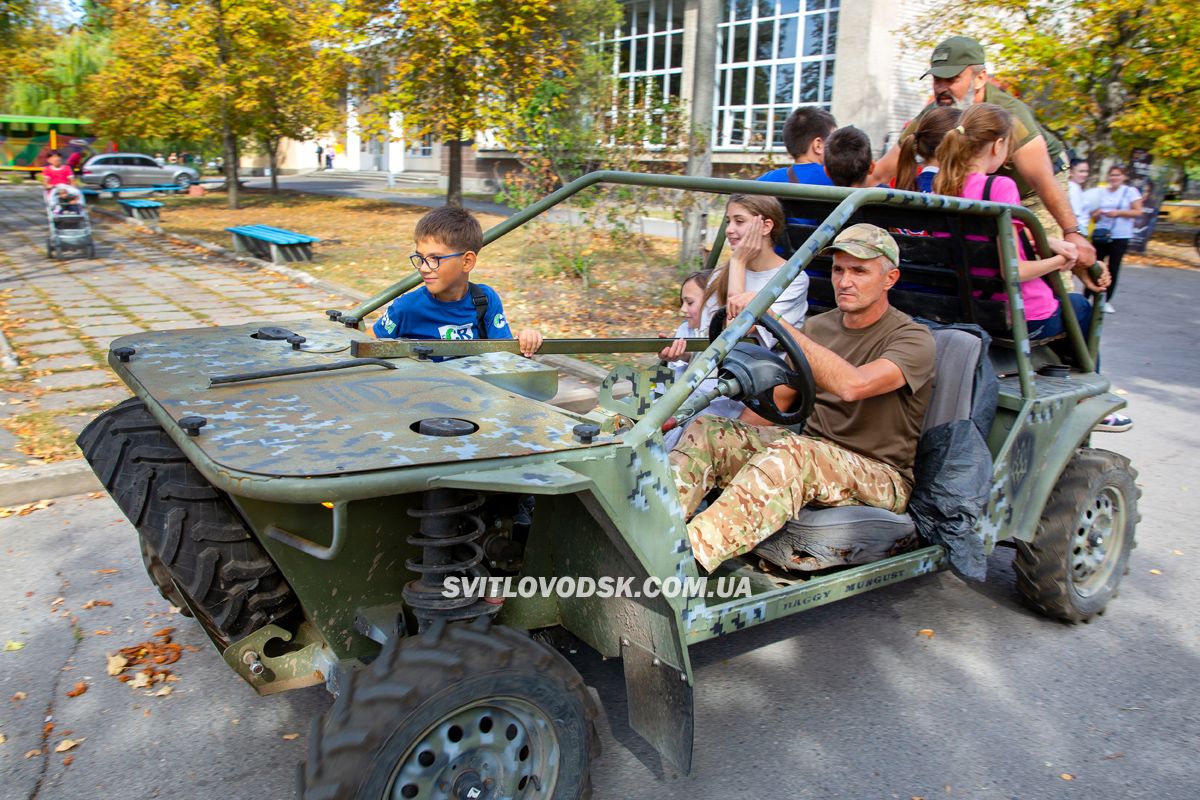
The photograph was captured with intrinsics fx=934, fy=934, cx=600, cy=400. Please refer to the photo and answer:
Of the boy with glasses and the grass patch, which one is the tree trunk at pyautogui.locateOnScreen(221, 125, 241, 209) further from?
the boy with glasses

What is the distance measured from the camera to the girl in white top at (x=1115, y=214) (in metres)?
10.4

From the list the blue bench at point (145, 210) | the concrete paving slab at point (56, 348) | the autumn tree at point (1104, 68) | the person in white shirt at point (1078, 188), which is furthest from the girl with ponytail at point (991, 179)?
the blue bench at point (145, 210)

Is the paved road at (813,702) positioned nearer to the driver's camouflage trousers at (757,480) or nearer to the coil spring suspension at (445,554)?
the driver's camouflage trousers at (757,480)

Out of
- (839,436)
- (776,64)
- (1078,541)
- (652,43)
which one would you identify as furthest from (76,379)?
(652,43)

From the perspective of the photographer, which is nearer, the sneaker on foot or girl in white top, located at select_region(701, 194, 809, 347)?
girl in white top, located at select_region(701, 194, 809, 347)

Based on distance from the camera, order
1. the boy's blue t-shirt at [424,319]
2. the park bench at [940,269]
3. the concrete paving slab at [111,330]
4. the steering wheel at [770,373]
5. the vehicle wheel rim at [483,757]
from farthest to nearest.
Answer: the concrete paving slab at [111,330]
the boy's blue t-shirt at [424,319]
the park bench at [940,269]
the steering wheel at [770,373]
the vehicle wheel rim at [483,757]

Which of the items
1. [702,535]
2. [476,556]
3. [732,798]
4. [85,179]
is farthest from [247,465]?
[85,179]

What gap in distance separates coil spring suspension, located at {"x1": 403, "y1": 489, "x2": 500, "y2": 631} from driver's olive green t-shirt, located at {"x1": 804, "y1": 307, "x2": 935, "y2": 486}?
4.82 feet

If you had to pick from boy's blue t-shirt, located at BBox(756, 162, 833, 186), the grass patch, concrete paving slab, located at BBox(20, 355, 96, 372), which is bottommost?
the grass patch

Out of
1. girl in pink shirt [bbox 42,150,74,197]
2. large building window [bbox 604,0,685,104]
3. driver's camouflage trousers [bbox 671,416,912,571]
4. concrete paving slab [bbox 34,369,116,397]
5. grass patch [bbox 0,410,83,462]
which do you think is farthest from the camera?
large building window [bbox 604,0,685,104]

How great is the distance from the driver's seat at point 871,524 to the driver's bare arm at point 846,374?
26cm

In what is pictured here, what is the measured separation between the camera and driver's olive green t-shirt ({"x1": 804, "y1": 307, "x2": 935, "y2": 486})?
314cm

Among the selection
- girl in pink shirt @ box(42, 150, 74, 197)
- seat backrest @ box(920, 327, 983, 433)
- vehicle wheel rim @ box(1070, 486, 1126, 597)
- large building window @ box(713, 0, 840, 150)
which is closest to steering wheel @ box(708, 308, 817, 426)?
seat backrest @ box(920, 327, 983, 433)

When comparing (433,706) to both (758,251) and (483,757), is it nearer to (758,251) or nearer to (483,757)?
(483,757)
